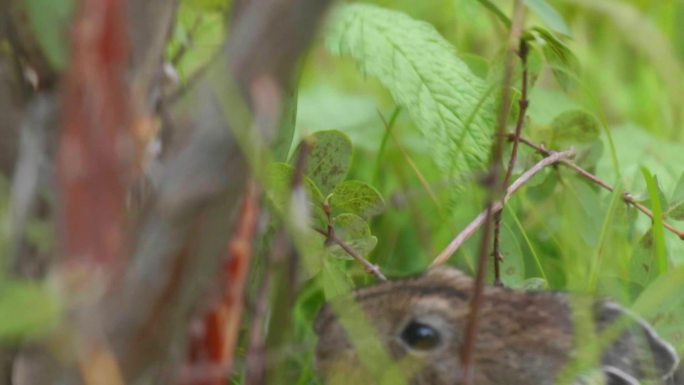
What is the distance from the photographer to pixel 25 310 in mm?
1372

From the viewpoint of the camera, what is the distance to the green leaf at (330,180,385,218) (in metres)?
2.56

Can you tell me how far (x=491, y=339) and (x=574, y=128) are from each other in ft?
2.39

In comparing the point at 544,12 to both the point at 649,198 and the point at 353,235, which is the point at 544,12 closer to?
the point at 353,235

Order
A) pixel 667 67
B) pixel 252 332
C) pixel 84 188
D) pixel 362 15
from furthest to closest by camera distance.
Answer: pixel 362 15
pixel 667 67
pixel 252 332
pixel 84 188

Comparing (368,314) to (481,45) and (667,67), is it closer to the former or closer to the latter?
(667,67)

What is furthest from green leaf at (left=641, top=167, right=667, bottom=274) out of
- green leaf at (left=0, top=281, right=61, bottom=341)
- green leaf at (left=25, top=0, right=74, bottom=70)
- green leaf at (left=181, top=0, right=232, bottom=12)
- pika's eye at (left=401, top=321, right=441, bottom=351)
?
green leaf at (left=0, top=281, right=61, bottom=341)

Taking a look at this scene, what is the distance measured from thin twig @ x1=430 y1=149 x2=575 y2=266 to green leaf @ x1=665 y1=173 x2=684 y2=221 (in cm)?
24

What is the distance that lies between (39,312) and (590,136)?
1.89 meters

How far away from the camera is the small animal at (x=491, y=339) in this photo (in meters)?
2.42

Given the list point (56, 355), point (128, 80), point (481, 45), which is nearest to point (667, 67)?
point (128, 80)

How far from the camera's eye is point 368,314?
2.51m

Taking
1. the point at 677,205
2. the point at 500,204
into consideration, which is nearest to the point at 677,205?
the point at 677,205

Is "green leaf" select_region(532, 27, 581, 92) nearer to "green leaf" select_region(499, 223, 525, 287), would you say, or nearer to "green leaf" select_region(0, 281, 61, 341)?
"green leaf" select_region(499, 223, 525, 287)

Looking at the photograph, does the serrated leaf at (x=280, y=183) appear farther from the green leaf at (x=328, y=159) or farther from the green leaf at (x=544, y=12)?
the green leaf at (x=544, y=12)
